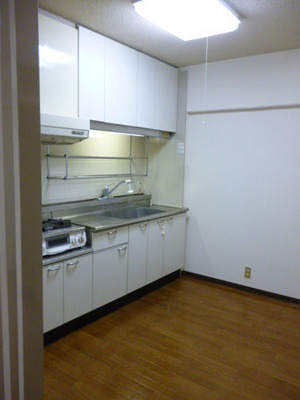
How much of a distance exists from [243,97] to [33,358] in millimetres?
3440

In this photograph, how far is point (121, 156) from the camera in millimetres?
3963

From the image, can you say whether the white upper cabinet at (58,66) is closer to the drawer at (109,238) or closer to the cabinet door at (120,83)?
the cabinet door at (120,83)

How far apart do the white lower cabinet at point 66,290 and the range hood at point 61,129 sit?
3.19 ft

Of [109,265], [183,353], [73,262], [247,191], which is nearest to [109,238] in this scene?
[109,265]

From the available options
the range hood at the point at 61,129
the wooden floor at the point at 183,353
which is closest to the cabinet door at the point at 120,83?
the range hood at the point at 61,129

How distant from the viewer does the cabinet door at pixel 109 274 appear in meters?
2.92

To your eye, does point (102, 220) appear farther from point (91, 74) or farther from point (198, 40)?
point (198, 40)

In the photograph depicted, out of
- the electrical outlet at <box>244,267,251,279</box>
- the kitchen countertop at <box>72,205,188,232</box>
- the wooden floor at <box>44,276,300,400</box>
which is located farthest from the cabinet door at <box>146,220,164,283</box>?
the electrical outlet at <box>244,267,251,279</box>

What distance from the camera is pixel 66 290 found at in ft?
8.66

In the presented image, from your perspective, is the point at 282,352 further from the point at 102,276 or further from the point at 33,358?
the point at 33,358

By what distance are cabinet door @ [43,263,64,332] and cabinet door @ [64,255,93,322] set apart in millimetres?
50

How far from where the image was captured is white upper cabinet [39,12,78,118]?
248 centimetres

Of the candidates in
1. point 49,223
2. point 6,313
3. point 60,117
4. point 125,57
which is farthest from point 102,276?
point 6,313

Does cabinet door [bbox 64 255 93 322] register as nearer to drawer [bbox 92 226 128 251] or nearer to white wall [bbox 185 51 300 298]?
drawer [bbox 92 226 128 251]
